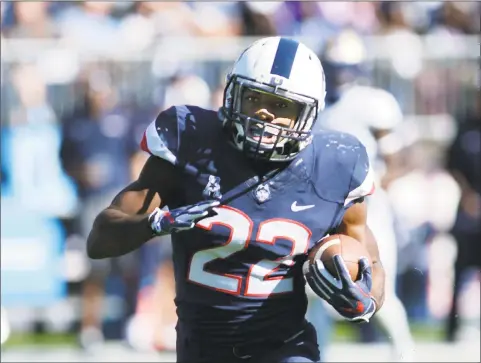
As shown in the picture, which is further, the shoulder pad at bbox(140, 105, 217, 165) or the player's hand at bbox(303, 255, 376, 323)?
the shoulder pad at bbox(140, 105, 217, 165)

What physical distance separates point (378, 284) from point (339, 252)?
27cm

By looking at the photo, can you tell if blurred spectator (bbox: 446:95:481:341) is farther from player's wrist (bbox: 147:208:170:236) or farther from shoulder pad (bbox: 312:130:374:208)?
player's wrist (bbox: 147:208:170:236)

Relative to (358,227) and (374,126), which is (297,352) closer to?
(358,227)

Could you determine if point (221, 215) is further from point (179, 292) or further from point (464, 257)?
point (464, 257)

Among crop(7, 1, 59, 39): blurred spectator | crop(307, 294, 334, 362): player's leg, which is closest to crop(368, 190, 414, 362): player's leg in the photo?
crop(307, 294, 334, 362): player's leg

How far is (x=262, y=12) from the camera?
8.88 meters

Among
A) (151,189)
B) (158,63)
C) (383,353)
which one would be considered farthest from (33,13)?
(151,189)

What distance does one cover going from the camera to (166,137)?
4.00 meters

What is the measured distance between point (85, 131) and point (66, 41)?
2.54 ft

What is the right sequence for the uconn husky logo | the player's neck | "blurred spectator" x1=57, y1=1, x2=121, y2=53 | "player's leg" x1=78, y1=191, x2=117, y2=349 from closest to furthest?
the uconn husky logo < the player's neck < "player's leg" x1=78, y1=191, x2=117, y2=349 < "blurred spectator" x1=57, y1=1, x2=121, y2=53

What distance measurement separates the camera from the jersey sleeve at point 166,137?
3.97 meters

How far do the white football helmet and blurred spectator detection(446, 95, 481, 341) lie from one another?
4.34m

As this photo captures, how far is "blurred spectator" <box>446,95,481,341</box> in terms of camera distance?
819 centimetres

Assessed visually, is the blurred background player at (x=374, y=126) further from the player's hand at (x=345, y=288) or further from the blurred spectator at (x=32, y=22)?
the blurred spectator at (x=32, y=22)
